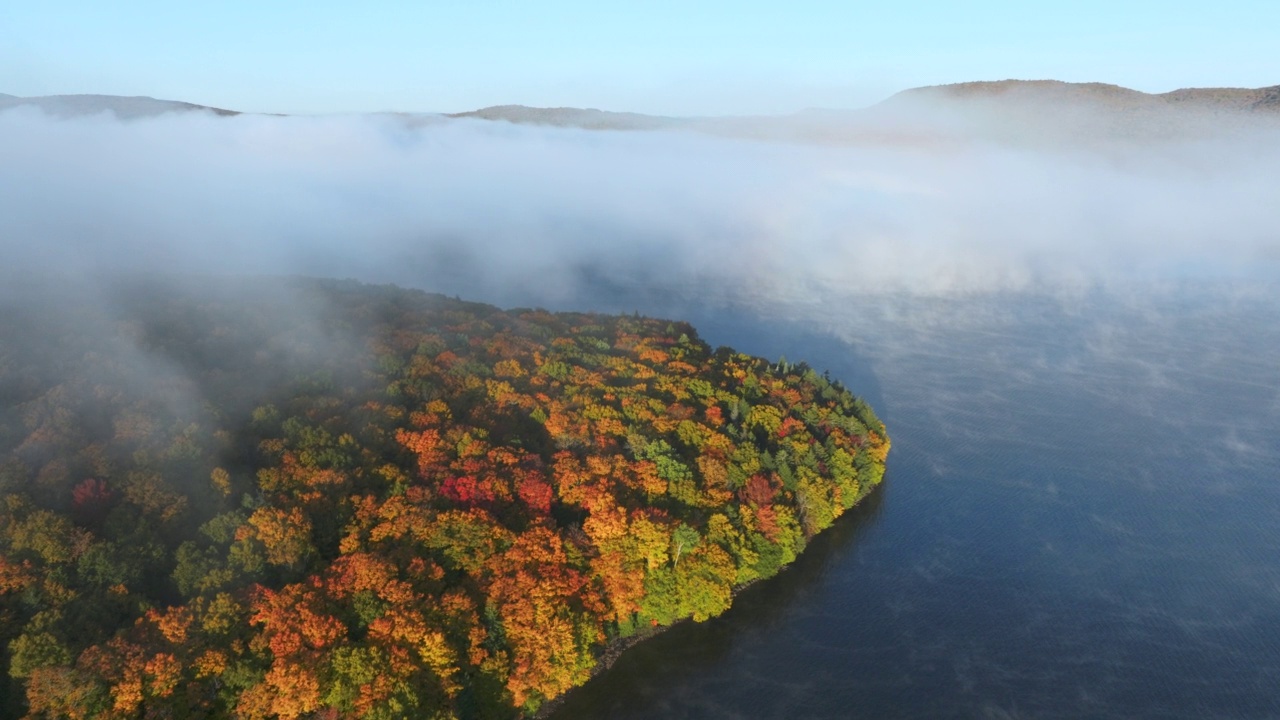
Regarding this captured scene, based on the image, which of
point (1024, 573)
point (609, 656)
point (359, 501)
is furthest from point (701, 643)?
point (1024, 573)

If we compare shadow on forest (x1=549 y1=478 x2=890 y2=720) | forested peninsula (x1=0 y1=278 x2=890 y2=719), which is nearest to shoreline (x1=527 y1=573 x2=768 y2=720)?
shadow on forest (x1=549 y1=478 x2=890 y2=720)

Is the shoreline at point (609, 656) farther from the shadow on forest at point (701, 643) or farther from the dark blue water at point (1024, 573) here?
the dark blue water at point (1024, 573)

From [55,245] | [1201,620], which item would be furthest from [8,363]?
[1201,620]

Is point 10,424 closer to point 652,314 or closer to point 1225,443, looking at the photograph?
point 652,314

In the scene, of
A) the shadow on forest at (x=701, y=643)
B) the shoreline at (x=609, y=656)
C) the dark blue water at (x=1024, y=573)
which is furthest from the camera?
the dark blue water at (x=1024, y=573)

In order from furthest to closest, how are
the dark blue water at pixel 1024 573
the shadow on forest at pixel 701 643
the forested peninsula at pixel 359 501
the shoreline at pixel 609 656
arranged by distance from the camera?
the dark blue water at pixel 1024 573 → the shadow on forest at pixel 701 643 → the shoreline at pixel 609 656 → the forested peninsula at pixel 359 501

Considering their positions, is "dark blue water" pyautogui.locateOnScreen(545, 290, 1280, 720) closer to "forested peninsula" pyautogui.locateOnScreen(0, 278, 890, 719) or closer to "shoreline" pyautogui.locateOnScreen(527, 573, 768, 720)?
"shoreline" pyautogui.locateOnScreen(527, 573, 768, 720)

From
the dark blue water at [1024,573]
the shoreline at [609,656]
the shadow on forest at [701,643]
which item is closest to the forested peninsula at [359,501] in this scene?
the shoreline at [609,656]
